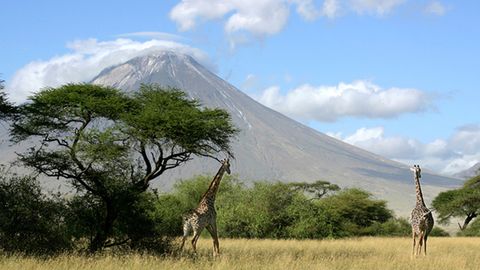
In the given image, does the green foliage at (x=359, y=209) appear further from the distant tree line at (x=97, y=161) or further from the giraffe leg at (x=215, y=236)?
the giraffe leg at (x=215, y=236)

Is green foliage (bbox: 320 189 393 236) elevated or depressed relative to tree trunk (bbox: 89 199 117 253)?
elevated

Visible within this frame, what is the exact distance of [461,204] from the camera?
166 feet

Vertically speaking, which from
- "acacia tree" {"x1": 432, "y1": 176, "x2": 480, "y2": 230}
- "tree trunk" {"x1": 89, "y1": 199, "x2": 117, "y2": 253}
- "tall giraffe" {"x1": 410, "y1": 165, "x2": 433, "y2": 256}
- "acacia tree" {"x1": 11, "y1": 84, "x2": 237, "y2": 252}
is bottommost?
"tree trunk" {"x1": 89, "y1": 199, "x2": 117, "y2": 253}

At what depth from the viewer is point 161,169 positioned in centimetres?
1988

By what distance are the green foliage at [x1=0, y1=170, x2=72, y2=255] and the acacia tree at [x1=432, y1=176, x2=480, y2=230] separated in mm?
38255

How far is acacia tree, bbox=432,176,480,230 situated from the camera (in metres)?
50.0

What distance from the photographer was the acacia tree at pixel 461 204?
164 ft

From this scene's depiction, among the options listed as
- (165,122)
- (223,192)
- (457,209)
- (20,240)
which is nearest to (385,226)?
(457,209)

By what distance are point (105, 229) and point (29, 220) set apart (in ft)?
6.80

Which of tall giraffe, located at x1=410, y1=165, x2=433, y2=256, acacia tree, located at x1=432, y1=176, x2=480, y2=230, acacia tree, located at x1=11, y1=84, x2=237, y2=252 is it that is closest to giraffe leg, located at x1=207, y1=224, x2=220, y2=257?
acacia tree, located at x1=11, y1=84, x2=237, y2=252

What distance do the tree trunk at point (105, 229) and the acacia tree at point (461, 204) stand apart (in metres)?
37.0

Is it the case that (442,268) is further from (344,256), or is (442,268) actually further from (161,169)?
(161,169)

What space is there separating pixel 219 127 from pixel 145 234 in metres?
3.72

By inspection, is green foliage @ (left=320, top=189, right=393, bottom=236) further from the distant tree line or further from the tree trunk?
the tree trunk
